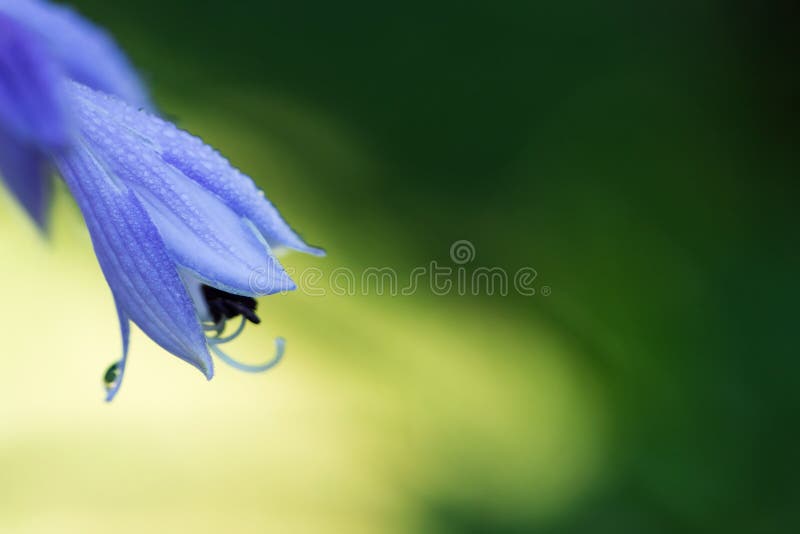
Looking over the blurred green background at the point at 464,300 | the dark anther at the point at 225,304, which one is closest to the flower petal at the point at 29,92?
the dark anther at the point at 225,304

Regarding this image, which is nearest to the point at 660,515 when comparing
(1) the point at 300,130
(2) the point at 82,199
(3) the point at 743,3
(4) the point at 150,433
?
(4) the point at 150,433

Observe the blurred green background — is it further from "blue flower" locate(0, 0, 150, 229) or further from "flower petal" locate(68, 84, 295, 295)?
"flower petal" locate(68, 84, 295, 295)

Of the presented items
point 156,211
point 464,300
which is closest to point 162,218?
point 156,211

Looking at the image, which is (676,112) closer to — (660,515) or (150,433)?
(660,515)

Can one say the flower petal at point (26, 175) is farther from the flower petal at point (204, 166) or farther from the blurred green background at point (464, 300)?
the blurred green background at point (464, 300)

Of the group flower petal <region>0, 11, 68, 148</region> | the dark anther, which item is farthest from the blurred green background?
flower petal <region>0, 11, 68, 148</region>

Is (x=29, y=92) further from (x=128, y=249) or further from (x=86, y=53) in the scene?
(x=86, y=53)
